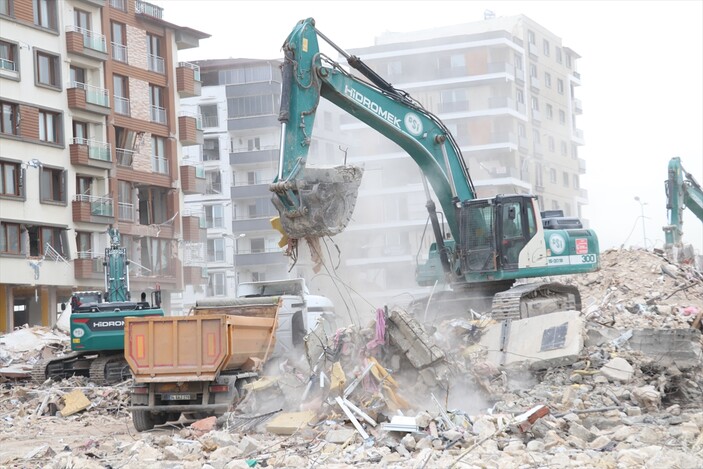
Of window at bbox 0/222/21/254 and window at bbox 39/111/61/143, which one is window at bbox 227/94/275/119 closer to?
window at bbox 39/111/61/143

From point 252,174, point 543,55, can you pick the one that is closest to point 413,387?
point 252,174

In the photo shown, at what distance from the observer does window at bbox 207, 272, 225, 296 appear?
71750 mm

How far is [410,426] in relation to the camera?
44.9ft

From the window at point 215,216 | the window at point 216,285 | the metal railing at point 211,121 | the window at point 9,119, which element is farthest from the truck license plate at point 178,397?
the metal railing at point 211,121

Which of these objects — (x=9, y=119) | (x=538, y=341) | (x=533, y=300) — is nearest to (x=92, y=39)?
(x=9, y=119)

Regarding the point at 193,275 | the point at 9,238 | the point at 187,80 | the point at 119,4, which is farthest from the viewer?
the point at 187,80

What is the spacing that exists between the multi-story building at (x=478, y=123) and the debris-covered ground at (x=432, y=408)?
38136mm

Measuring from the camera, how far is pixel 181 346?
17344 mm

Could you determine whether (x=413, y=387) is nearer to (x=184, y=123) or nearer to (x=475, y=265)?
(x=475, y=265)

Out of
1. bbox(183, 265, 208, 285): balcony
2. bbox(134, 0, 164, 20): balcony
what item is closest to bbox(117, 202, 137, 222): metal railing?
bbox(183, 265, 208, 285): balcony

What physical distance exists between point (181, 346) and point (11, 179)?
30151 mm

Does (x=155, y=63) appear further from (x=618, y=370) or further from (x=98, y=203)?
(x=618, y=370)

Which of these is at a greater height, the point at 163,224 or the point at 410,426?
the point at 163,224

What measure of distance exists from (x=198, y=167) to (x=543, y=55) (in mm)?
36284
